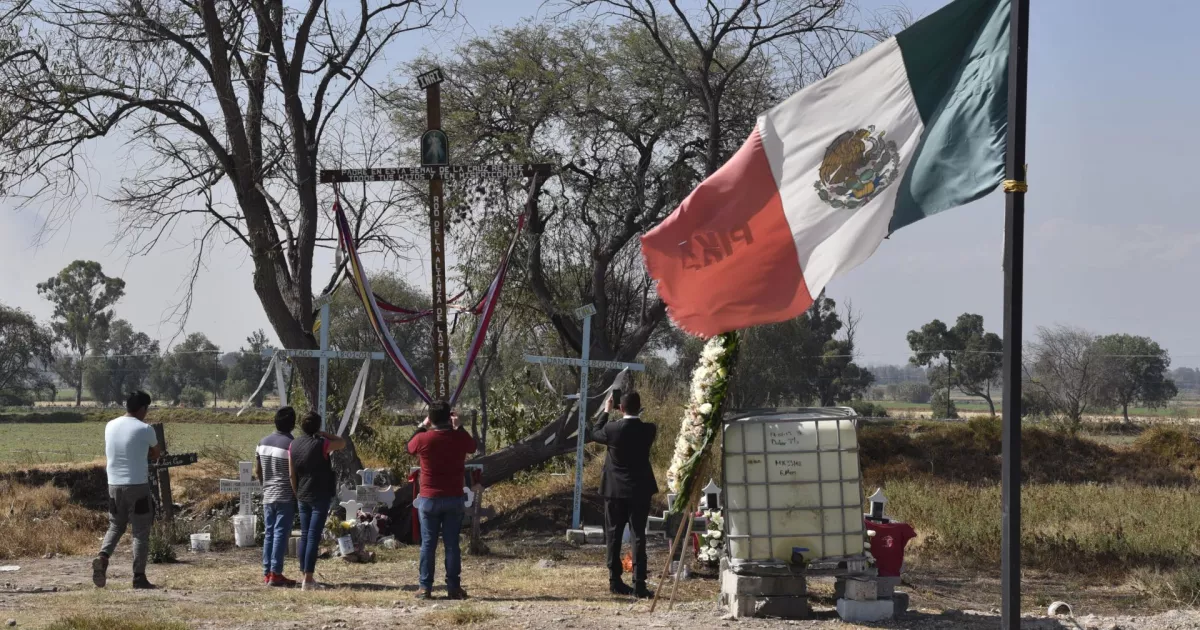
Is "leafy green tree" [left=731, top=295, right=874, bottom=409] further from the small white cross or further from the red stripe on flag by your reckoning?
the red stripe on flag

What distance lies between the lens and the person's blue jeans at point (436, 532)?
10.8 meters

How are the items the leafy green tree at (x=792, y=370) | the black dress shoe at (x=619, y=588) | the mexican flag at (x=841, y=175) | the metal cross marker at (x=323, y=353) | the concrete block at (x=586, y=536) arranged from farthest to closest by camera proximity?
the leafy green tree at (x=792, y=370)
the concrete block at (x=586, y=536)
the metal cross marker at (x=323, y=353)
the black dress shoe at (x=619, y=588)
the mexican flag at (x=841, y=175)

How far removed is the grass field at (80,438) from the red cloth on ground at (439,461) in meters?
17.9

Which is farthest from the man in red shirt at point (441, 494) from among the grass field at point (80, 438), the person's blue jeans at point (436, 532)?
the grass field at point (80, 438)

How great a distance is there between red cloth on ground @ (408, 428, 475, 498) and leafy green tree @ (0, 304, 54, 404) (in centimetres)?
4980

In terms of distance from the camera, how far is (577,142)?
2086 cm

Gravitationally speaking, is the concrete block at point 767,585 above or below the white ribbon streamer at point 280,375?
below

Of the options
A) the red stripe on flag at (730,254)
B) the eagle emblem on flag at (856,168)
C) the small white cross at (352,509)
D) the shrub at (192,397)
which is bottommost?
the small white cross at (352,509)

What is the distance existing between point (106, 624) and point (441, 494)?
3103mm

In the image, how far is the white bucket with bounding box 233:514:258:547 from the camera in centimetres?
1502

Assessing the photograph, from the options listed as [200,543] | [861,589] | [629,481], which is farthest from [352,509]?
[861,589]

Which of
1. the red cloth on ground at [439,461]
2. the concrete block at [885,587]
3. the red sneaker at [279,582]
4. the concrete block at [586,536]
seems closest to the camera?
the concrete block at [885,587]

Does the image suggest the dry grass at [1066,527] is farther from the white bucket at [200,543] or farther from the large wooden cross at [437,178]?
the white bucket at [200,543]

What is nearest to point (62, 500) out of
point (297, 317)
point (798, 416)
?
point (297, 317)
